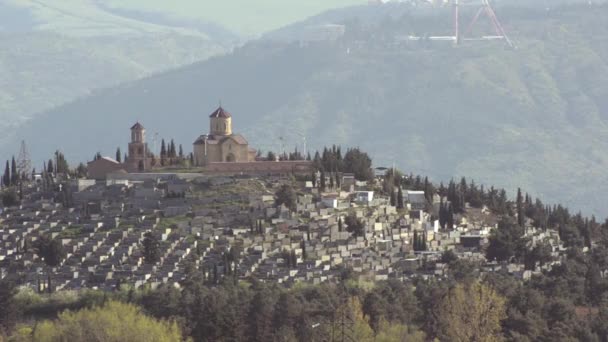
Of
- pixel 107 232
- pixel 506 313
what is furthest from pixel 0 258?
pixel 506 313

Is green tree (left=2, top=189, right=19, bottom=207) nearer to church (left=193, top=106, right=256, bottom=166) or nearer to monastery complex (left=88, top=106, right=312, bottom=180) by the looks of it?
monastery complex (left=88, top=106, right=312, bottom=180)

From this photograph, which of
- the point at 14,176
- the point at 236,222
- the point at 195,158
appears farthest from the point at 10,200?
the point at 236,222

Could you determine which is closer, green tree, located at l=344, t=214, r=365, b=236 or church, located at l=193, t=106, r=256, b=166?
green tree, located at l=344, t=214, r=365, b=236

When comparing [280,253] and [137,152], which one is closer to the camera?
[280,253]

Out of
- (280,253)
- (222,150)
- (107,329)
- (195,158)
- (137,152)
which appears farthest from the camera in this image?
(195,158)

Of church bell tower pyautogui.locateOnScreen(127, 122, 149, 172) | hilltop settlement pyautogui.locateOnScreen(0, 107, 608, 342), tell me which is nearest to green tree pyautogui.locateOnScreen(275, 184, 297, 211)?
hilltop settlement pyautogui.locateOnScreen(0, 107, 608, 342)

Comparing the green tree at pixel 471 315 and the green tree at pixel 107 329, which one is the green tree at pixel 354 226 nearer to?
the green tree at pixel 471 315

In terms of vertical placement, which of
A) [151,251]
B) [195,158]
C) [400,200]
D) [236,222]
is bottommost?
[151,251]

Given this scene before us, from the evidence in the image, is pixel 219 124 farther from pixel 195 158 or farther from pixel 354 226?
pixel 354 226

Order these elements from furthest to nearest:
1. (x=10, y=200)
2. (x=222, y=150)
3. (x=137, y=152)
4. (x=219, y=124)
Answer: (x=219, y=124) → (x=137, y=152) → (x=222, y=150) → (x=10, y=200)

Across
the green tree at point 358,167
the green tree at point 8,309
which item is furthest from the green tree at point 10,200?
the green tree at point 8,309

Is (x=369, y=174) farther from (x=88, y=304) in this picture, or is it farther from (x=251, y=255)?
(x=88, y=304)

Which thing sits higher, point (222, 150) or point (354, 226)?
point (222, 150)
